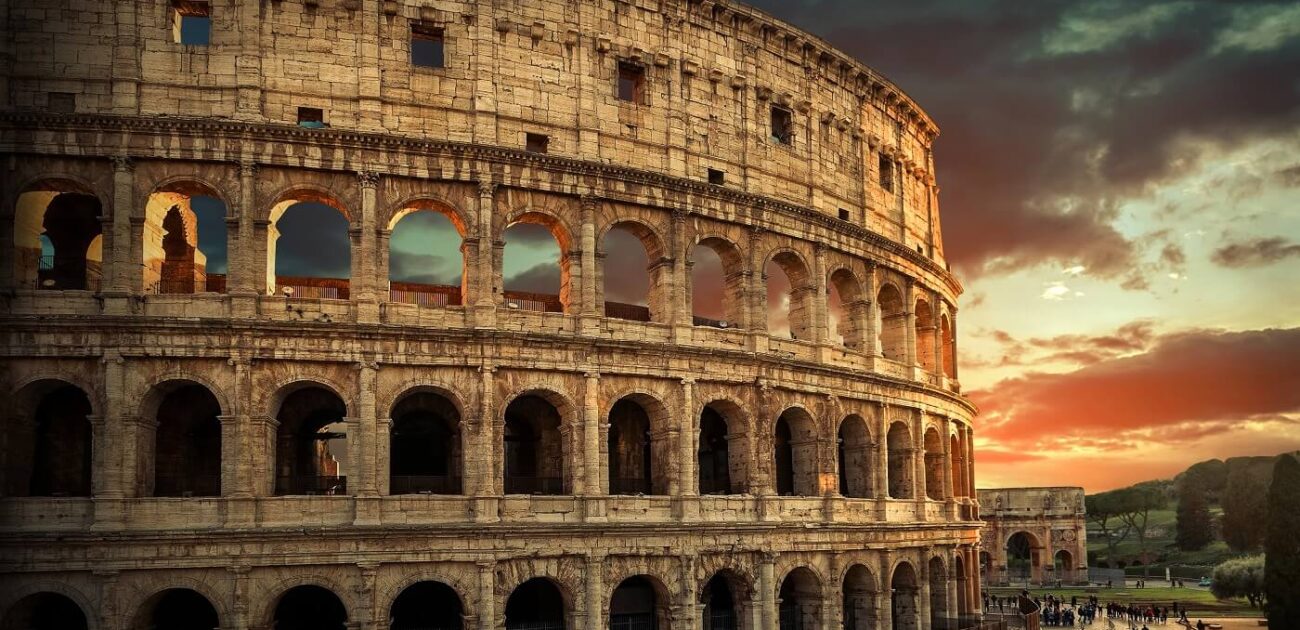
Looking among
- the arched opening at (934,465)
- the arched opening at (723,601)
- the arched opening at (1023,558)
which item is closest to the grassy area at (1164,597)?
the arched opening at (1023,558)

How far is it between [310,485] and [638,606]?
8595 millimetres

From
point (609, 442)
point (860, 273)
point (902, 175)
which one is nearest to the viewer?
point (609, 442)

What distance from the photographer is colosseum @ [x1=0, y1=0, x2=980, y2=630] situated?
930 inches

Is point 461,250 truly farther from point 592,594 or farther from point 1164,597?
point 1164,597

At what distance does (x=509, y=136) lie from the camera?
27.2 meters

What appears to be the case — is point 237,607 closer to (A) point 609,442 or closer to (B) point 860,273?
(A) point 609,442

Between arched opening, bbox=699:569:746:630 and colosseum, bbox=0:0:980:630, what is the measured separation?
0.31 feet

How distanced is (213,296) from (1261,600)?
167ft

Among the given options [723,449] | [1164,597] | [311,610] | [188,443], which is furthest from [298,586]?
[1164,597]

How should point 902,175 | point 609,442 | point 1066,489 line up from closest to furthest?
1. point 609,442
2. point 902,175
3. point 1066,489

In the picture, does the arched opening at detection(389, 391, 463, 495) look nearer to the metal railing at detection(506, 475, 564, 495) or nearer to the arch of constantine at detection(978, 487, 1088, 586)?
the metal railing at detection(506, 475, 564, 495)

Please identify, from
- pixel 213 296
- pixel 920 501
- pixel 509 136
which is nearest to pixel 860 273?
pixel 920 501

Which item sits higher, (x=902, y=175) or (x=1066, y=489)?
(x=902, y=175)

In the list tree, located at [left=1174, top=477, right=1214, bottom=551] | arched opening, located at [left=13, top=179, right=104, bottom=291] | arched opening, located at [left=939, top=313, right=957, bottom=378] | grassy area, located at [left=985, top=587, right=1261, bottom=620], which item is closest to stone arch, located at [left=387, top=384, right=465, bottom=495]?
arched opening, located at [left=13, top=179, right=104, bottom=291]
